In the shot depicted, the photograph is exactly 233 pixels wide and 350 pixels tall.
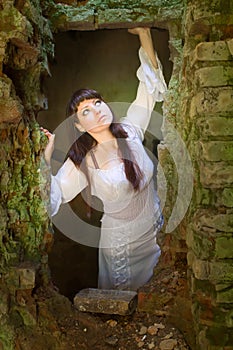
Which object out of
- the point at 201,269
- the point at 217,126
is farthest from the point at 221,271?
the point at 217,126

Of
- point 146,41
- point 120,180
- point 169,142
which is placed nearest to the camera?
point 169,142

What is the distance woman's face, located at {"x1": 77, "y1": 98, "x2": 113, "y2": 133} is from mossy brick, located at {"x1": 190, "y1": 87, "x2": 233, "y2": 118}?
726 mm

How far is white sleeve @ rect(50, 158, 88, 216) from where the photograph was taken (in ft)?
7.56

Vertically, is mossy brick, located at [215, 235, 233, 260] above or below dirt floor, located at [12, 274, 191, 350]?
above

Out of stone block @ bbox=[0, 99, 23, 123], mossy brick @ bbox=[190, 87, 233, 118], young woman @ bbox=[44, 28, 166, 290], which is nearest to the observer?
mossy brick @ bbox=[190, 87, 233, 118]

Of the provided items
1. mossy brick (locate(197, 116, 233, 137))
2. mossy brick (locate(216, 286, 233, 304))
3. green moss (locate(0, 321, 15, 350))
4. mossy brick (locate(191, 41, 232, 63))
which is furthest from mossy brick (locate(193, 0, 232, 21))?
green moss (locate(0, 321, 15, 350))

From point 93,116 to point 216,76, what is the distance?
83cm

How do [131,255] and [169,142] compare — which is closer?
[169,142]

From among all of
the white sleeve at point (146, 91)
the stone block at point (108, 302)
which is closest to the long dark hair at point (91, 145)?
the white sleeve at point (146, 91)

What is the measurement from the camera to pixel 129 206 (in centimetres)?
238

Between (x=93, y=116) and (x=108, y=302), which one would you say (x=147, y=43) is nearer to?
(x=93, y=116)

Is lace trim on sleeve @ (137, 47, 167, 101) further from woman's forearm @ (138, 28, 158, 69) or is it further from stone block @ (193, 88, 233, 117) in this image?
stone block @ (193, 88, 233, 117)

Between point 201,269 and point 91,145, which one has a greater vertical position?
point 91,145

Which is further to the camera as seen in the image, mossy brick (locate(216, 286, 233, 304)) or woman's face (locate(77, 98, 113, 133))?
woman's face (locate(77, 98, 113, 133))
